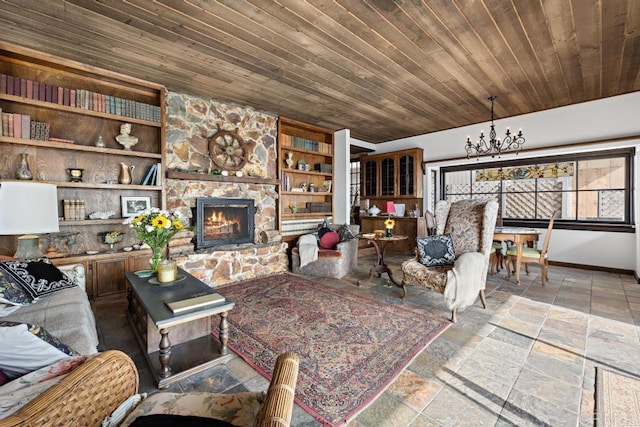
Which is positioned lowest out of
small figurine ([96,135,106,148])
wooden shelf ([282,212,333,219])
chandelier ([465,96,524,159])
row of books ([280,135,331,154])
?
wooden shelf ([282,212,333,219])

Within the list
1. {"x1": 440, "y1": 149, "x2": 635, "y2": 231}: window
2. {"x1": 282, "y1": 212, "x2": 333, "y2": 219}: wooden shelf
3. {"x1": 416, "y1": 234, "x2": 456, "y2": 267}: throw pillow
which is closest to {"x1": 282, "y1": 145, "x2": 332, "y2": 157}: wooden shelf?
{"x1": 282, "y1": 212, "x2": 333, "y2": 219}: wooden shelf

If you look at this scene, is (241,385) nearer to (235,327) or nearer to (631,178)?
(235,327)

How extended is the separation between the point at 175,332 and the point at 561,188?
6433mm

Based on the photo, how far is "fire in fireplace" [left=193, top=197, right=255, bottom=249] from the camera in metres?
Result: 4.05

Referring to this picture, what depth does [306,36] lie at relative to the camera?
2568 millimetres

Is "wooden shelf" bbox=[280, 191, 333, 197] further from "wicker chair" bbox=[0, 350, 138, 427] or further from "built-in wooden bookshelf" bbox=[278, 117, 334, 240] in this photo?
"wicker chair" bbox=[0, 350, 138, 427]

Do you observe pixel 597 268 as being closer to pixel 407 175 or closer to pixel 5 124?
pixel 407 175

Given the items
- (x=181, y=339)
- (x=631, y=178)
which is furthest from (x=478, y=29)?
(x=631, y=178)

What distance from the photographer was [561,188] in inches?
200

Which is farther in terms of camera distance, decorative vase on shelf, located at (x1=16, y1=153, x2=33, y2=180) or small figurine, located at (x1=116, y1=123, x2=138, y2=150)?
small figurine, located at (x1=116, y1=123, x2=138, y2=150)

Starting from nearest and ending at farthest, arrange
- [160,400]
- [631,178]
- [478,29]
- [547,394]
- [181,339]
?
[160,400] < [547,394] < [181,339] < [478,29] < [631,178]

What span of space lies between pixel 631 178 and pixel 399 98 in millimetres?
3884

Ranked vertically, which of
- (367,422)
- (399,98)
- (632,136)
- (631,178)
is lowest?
(367,422)

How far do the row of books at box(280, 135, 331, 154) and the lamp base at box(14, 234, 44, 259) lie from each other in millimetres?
3549
